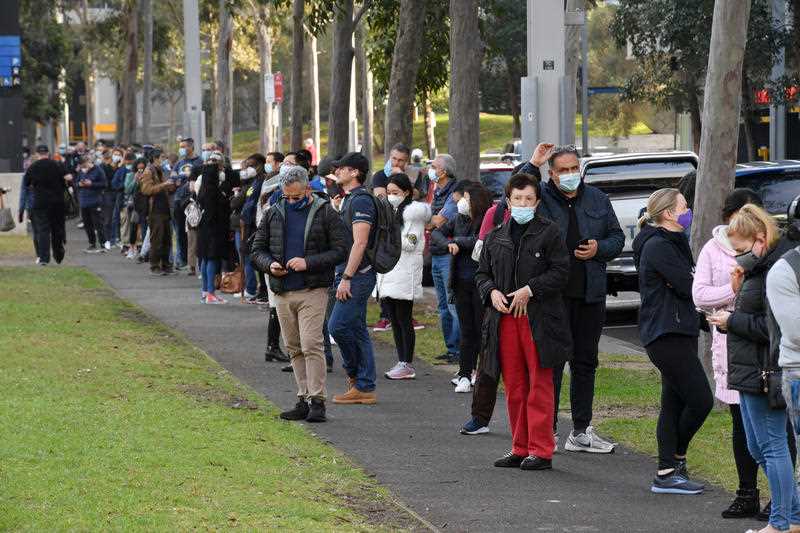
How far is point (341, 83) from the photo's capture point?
1009 inches

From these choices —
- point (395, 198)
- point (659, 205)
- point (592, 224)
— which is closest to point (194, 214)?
point (395, 198)

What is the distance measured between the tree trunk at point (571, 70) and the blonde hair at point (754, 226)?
23.6 ft

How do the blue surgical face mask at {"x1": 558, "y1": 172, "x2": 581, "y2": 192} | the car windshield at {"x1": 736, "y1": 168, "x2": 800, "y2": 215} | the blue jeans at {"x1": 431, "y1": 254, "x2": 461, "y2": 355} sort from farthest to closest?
1. the car windshield at {"x1": 736, "y1": 168, "x2": 800, "y2": 215}
2. the blue jeans at {"x1": 431, "y1": 254, "x2": 461, "y2": 355}
3. the blue surgical face mask at {"x1": 558, "y1": 172, "x2": 581, "y2": 192}

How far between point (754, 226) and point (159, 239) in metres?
18.9

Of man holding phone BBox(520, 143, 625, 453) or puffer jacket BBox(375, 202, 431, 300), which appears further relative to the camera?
puffer jacket BBox(375, 202, 431, 300)

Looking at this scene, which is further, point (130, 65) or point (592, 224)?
point (130, 65)

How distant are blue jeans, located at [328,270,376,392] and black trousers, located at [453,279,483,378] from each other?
76 centimetres

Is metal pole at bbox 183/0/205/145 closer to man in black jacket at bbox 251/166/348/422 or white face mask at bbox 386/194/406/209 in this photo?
white face mask at bbox 386/194/406/209

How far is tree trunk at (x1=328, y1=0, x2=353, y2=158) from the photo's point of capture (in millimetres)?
25531

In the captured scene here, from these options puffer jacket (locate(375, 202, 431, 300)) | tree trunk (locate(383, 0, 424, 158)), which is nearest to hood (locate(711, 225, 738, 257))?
puffer jacket (locate(375, 202, 431, 300))

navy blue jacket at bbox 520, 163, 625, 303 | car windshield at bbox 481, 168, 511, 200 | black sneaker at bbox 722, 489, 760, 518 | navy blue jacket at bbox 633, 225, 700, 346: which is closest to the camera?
black sneaker at bbox 722, 489, 760, 518

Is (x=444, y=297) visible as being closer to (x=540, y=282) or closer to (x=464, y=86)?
(x=540, y=282)

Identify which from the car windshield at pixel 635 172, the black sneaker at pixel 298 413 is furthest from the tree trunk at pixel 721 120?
the car windshield at pixel 635 172

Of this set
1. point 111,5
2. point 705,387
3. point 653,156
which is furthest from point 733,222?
point 111,5
